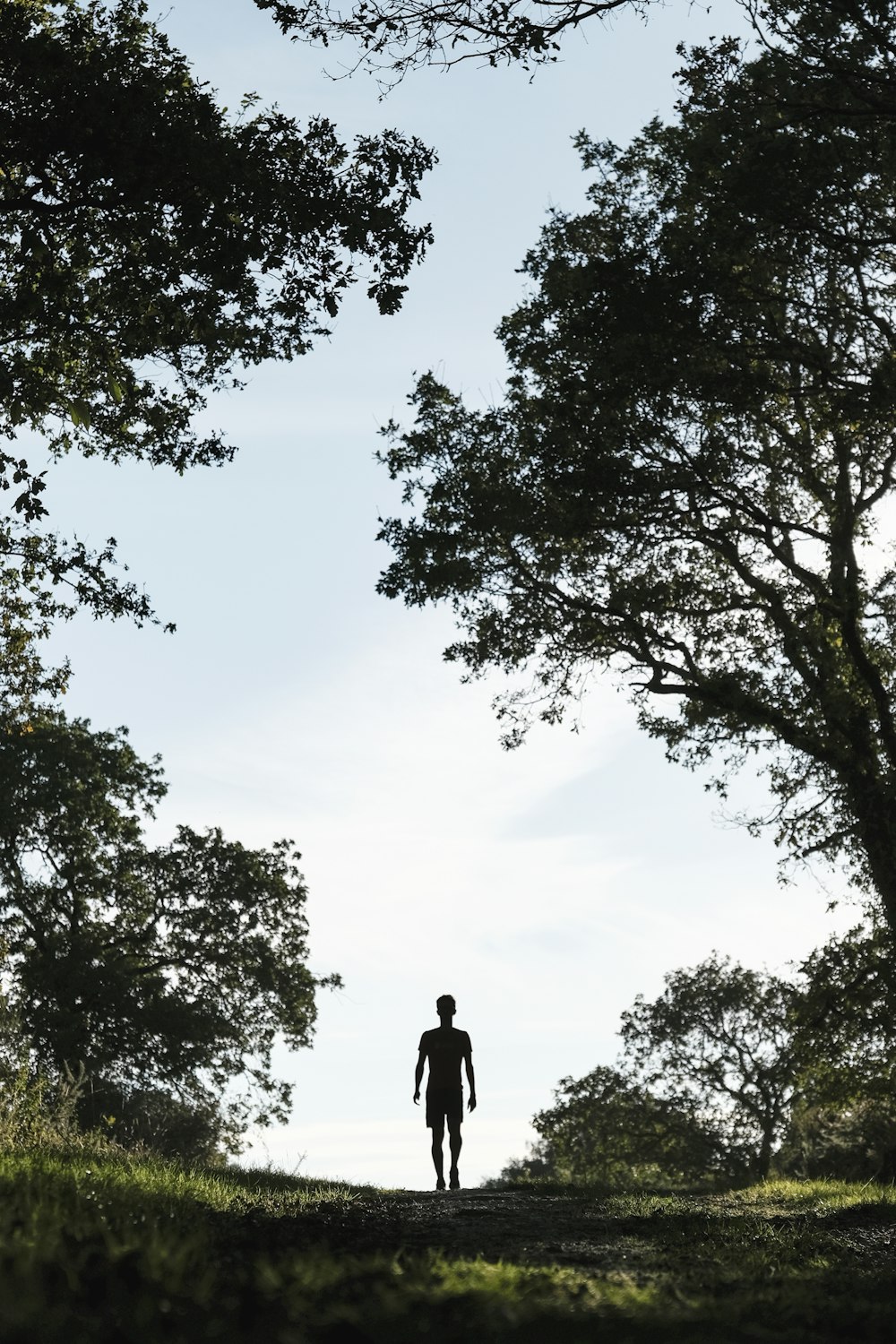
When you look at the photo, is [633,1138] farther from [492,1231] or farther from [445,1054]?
[492,1231]

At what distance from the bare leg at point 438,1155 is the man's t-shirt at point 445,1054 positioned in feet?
1.76

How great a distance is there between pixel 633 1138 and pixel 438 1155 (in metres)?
26.6

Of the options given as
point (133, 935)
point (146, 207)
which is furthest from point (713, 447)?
point (133, 935)

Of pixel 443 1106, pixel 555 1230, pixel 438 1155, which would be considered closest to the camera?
pixel 555 1230

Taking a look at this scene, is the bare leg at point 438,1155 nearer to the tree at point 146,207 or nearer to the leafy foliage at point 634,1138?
the tree at point 146,207

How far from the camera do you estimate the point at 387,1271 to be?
5344 millimetres

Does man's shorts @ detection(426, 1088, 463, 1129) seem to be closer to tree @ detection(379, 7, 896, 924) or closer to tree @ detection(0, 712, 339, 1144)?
tree @ detection(379, 7, 896, 924)

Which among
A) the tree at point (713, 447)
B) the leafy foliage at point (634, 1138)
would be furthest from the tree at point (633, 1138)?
the tree at point (713, 447)

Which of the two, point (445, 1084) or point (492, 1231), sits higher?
point (445, 1084)

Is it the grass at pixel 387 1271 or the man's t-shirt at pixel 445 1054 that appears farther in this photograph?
the man's t-shirt at pixel 445 1054

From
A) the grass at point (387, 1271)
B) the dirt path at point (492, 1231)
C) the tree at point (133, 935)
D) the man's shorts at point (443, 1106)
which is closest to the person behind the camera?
the grass at point (387, 1271)

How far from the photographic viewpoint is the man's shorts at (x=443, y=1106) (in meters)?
15.6

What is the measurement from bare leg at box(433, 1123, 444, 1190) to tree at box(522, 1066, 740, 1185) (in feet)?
69.6

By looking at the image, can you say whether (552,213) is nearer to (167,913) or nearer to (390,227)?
(390,227)
